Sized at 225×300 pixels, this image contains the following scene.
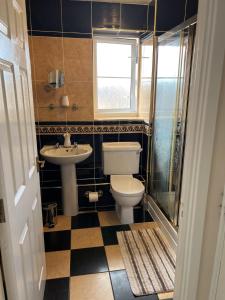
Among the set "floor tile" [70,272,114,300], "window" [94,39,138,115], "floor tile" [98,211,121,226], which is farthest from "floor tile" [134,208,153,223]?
"window" [94,39,138,115]

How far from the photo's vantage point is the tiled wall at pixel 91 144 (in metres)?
2.62

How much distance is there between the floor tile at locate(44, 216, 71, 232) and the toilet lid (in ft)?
2.19

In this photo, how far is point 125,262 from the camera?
1.97 meters

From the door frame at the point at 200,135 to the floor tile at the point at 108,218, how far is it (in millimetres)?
1495

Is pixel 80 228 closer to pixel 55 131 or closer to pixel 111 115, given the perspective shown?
pixel 55 131

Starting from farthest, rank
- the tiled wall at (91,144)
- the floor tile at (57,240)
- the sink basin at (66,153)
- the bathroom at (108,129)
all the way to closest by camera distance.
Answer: the tiled wall at (91,144) < the sink basin at (66,153) < the floor tile at (57,240) < the bathroom at (108,129)

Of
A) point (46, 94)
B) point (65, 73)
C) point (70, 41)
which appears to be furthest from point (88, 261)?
point (70, 41)

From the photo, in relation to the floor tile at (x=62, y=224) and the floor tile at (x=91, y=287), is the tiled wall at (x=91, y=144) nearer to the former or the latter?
the floor tile at (x=62, y=224)

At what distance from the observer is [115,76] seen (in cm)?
281

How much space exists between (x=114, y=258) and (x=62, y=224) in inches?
30.9

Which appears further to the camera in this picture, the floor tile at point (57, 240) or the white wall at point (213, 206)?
the floor tile at point (57, 240)

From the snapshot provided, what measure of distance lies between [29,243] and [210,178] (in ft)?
3.17

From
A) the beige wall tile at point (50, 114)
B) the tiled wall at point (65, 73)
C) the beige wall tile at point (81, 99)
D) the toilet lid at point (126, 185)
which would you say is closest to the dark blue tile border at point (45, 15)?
the tiled wall at point (65, 73)

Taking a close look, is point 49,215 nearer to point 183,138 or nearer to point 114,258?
point 114,258
